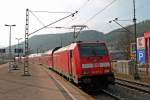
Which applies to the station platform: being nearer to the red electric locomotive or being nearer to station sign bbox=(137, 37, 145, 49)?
the red electric locomotive

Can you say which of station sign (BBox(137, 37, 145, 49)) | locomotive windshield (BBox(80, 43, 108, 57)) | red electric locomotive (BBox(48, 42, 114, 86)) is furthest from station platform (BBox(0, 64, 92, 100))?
station sign (BBox(137, 37, 145, 49))

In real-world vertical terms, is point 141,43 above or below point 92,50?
above

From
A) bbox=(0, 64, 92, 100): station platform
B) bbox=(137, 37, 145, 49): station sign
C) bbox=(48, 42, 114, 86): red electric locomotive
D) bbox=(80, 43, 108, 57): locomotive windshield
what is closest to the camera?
bbox=(0, 64, 92, 100): station platform

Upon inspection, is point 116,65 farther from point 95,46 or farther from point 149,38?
point 95,46

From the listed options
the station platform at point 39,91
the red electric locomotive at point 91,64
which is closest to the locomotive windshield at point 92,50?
the red electric locomotive at point 91,64

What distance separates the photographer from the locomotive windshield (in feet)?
71.2

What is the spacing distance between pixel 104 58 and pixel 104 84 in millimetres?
1565

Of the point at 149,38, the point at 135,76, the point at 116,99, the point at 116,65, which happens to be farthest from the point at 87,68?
the point at 149,38

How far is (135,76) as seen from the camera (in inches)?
1230

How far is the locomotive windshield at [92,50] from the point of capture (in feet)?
71.2

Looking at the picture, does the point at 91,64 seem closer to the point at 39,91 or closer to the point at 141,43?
the point at 39,91

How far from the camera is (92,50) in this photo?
2180cm

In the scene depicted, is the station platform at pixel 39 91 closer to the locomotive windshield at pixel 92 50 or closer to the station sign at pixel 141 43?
the locomotive windshield at pixel 92 50

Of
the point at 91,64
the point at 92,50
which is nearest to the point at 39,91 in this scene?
the point at 91,64
